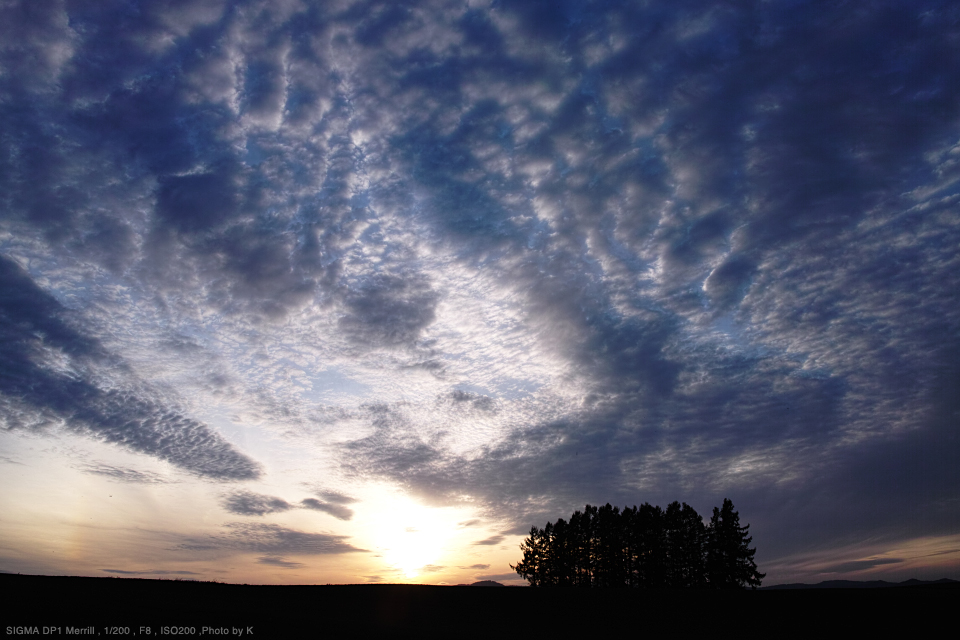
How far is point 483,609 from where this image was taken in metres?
46.4

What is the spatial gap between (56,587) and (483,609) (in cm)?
3978

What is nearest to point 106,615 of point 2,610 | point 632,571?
point 2,610

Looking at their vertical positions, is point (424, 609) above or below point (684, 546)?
below

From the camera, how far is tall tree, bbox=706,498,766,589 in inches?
2670

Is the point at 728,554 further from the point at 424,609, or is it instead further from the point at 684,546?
the point at 424,609

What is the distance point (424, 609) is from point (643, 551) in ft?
143

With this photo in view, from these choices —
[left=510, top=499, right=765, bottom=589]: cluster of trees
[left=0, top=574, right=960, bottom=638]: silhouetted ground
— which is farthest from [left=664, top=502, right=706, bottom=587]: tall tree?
[left=0, top=574, right=960, bottom=638]: silhouetted ground

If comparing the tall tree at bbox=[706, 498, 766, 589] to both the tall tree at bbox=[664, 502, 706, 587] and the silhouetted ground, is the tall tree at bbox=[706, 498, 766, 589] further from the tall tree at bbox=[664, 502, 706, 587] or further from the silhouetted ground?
the silhouetted ground

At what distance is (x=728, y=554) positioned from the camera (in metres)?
69.2

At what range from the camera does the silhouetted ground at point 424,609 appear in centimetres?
3048

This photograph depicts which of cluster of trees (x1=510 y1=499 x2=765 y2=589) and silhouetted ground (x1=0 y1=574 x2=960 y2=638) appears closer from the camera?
silhouetted ground (x1=0 y1=574 x2=960 y2=638)

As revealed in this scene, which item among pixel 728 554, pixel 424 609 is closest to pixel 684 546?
pixel 728 554

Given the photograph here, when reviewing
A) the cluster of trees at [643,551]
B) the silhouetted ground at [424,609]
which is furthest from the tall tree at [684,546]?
the silhouetted ground at [424,609]

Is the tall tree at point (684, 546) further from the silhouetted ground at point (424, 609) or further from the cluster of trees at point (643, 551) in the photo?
the silhouetted ground at point (424, 609)
